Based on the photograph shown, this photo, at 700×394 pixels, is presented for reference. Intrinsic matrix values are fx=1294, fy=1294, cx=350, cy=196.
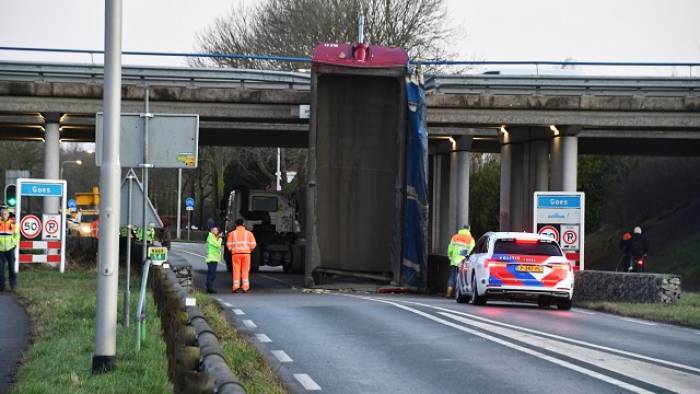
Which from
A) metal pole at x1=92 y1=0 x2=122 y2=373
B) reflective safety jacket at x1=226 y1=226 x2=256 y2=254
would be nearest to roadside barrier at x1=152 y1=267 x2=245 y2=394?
metal pole at x1=92 y1=0 x2=122 y2=373

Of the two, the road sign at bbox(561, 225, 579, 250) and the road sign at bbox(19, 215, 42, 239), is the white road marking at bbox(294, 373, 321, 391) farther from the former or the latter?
the road sign at bbox(19, 215, 42, 239)

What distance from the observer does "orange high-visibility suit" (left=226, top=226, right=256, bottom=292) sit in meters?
29.4

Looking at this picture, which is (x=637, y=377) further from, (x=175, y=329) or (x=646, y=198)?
(x=646, y=198)

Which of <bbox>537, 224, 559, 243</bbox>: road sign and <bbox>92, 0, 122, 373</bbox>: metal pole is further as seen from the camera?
<bbox>537, 224, 559, 243</bbox>: road sign

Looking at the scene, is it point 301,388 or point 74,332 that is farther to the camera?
point 74,332

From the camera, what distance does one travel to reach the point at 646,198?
55.7 metres

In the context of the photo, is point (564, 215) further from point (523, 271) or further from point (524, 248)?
point (523, 271)

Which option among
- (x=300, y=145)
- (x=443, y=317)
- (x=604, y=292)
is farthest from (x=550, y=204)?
(x=300, y=145)

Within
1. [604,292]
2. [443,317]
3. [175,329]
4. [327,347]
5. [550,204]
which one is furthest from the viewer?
[550,204]

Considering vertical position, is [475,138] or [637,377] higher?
[475,138]

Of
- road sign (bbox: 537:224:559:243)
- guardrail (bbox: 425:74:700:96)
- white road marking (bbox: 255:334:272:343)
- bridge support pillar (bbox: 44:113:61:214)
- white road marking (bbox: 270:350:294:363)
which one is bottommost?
white road marking (bbox: 255:334:272:343)

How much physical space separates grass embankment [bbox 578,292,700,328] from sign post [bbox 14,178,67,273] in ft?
48.0

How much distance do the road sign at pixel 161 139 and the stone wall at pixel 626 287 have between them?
13.7m

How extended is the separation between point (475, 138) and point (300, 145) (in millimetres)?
6538
